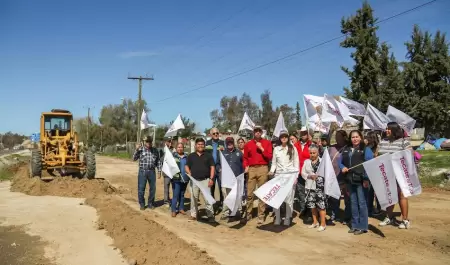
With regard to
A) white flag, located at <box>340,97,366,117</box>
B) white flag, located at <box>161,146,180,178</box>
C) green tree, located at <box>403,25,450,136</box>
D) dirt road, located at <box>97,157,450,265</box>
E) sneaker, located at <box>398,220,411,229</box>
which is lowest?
dirt road, located at <box>97,157,450,265</box>

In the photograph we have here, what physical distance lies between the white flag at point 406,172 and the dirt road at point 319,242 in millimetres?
846

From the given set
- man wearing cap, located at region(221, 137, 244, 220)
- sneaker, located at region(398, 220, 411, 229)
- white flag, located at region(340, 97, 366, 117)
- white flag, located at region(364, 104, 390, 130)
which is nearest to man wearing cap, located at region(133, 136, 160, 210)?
man wearing cap, located at region(221, 137, 244, 220)

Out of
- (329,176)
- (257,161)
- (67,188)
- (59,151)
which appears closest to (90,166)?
(59,151)

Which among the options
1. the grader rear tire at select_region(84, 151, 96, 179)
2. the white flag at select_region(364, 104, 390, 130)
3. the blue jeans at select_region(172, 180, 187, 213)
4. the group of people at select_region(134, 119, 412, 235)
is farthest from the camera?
the grader rear tire at select_region(84, 151, 96, 179)

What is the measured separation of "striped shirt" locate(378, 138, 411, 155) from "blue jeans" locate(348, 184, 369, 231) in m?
0.95

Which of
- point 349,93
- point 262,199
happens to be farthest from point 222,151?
point 349,93

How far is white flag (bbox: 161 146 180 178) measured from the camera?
927 cm

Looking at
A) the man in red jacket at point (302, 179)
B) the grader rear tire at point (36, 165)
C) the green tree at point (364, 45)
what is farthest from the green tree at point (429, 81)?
the grader rear tire at point (36, 165)

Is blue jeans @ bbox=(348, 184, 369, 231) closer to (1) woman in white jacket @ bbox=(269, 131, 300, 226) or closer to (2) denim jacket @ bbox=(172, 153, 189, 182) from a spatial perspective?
(1) woman in white jacket @ bbox=(269, 131, 300, 226)

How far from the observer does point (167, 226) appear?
312 inches

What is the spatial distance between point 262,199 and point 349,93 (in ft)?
65.6

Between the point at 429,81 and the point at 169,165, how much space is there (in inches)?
914

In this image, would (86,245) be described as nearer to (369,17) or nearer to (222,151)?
(222,151)

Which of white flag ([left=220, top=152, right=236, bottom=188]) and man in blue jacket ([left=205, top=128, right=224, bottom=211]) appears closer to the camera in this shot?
white flag ([left=220, top=152, right=236, bottom=188])
